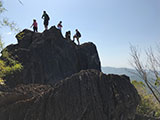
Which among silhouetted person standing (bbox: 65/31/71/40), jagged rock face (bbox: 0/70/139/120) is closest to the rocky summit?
jagged rock face (bbox: 0/70/139/120)

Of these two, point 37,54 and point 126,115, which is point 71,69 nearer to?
point 37,54

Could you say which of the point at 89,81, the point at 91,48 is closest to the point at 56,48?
the point at 91,48

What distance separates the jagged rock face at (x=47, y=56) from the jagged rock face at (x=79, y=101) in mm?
11911

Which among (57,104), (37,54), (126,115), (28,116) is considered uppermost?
(37,54)

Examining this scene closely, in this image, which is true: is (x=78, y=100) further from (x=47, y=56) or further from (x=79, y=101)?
(x=47, y=56)

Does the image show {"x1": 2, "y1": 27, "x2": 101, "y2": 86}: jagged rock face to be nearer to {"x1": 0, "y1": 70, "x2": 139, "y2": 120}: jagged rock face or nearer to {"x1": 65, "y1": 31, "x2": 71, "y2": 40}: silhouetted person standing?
{"x1": 65, "y1": 31, "x2": 71, "y2": 40}: silhouetted person standing

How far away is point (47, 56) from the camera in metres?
22.2

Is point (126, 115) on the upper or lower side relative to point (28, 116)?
lower

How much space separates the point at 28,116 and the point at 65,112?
2.05 meters

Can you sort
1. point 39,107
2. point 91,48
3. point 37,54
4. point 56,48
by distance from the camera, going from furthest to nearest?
point 91,48 → point 56,48 → point 37,54 → point 39,107

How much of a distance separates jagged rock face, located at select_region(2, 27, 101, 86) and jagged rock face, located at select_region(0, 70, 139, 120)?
39.1ft

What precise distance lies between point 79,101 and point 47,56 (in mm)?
16373

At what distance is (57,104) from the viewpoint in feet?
22.8

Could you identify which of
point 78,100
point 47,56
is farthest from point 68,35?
point 78,100
